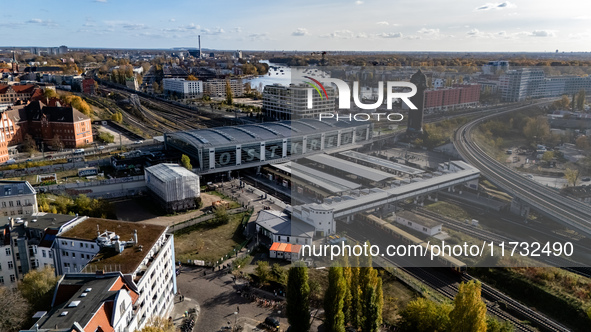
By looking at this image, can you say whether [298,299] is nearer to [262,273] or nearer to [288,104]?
[262,273]

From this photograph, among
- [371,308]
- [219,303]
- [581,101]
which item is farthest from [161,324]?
[581,101]

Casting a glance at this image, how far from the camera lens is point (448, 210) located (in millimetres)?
11828

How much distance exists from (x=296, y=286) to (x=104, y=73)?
2671 inches

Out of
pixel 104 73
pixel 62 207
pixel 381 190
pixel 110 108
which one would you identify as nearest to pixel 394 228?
pixel 381 190

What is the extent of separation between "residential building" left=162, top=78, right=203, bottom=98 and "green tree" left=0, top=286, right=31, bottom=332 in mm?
42131

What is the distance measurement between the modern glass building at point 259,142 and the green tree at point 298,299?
36.0ft

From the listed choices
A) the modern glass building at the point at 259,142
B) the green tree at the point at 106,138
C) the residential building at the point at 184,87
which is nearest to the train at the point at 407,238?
the modern glass building at the point at 259,142

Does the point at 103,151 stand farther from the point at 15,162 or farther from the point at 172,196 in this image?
the point at 172,196

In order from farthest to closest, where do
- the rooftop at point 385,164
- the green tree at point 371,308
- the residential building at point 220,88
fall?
1. the residential building at point 220,88
2. the rooftop at point 385,164
3. the green tree at point 371,308

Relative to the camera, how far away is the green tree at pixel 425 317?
8305mm

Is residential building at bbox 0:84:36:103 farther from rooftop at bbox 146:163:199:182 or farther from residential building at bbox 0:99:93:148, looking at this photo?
rooftop at bbox 146:163:199:182

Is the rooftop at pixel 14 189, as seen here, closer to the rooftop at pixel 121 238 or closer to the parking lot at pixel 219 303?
the rooftop at pixel 121 238

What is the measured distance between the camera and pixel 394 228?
12914 mm

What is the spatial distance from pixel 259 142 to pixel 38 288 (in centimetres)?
1298
